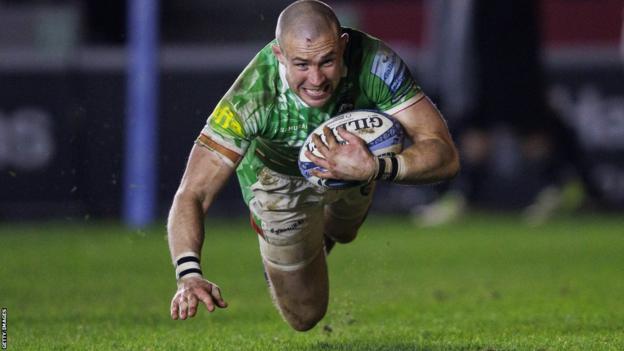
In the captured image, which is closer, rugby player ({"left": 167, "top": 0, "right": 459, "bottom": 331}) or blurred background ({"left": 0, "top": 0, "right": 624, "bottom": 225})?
rugby player ({"left": 167, "top": 0, "right": 459, "bottom": 331})

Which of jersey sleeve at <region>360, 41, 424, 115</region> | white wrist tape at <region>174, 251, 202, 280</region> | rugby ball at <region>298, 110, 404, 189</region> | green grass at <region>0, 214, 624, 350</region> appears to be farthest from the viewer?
green grass at <region>0, 214, 624, 350</region>

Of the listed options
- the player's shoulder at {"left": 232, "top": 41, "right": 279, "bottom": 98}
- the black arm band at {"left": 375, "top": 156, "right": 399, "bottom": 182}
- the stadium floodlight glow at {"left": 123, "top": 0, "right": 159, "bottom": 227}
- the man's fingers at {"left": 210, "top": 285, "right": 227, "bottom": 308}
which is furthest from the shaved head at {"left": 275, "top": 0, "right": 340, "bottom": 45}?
the stadium floodlight glow at {"left": 123, "top": 0, "right": 159, "bottom": 227}

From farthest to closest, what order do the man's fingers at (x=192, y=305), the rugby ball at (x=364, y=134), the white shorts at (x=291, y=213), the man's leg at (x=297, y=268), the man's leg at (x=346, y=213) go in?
the man's leg at (x=346, y=213) < the man's leg at (x=297, y=268) < the white shorts at (x=291, y=213) < the rugby ball at (x=364, y=134) < the man's fingers at (x=192, y=305)

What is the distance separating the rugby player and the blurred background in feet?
26.4

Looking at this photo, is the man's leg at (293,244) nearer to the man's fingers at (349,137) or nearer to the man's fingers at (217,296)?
the man's fingers at (349,137)

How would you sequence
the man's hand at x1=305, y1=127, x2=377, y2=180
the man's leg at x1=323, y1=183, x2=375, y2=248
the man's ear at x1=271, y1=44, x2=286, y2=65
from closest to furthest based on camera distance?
1. the man's hand at x1=305, y1=127, x2=377, y2=180
2. the man's ear at x1=271, y1=44, x2=286, y2=65
3. the man's leg at x1=323, y1=183, x2=375, y2=248

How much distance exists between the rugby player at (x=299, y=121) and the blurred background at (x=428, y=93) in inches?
316

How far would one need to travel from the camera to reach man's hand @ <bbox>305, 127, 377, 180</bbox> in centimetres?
589

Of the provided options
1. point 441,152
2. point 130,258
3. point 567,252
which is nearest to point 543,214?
point 567,252

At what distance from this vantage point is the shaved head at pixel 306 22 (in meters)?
6.07

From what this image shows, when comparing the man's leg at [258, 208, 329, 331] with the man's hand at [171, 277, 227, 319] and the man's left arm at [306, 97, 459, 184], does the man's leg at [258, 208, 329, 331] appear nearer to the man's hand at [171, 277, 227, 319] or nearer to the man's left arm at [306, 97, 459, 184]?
the man's left arm at [306, 97, 459, 184]

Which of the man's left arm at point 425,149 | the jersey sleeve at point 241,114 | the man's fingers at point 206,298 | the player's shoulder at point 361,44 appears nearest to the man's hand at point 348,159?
the man's left arm at point 425,149

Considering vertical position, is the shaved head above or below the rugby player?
above

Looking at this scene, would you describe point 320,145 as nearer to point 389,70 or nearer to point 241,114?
point 241,114
